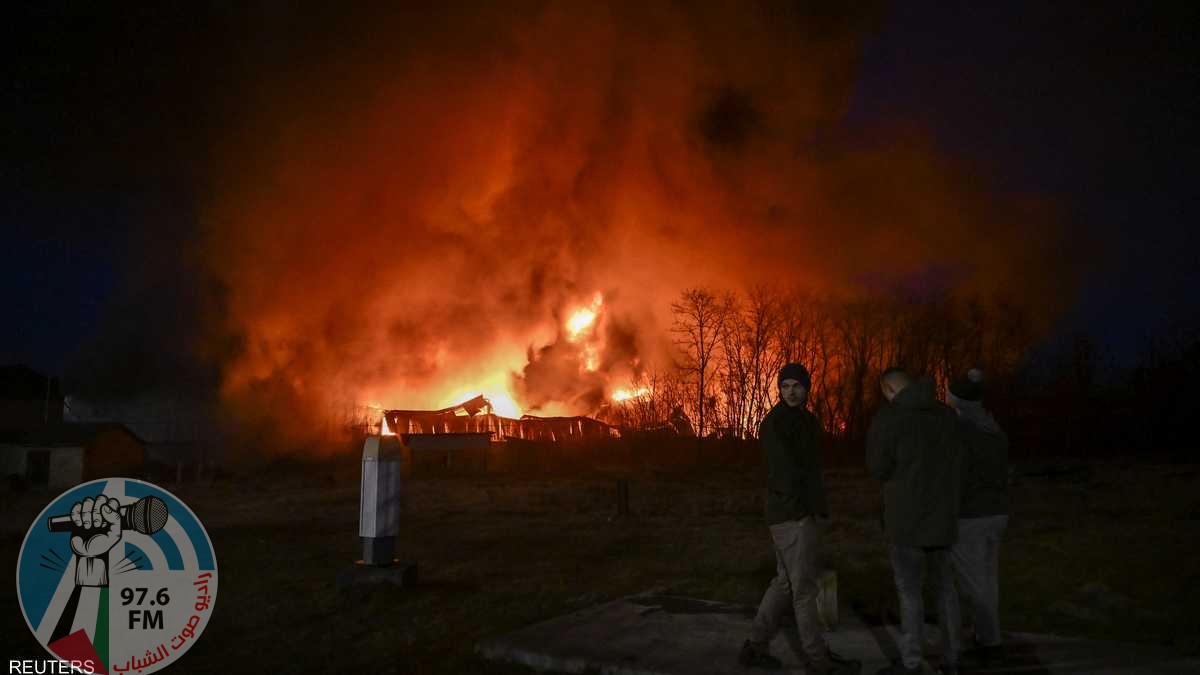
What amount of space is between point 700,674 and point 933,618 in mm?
2422

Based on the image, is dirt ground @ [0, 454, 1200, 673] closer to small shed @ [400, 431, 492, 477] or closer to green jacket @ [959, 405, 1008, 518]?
green jacket @ [959, 405, 1008, 518]

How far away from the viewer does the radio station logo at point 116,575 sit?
602 centimetres

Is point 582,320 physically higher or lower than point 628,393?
higher

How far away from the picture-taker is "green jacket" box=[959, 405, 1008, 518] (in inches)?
199

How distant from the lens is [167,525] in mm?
6766

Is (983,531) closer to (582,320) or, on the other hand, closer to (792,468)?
(792,468)

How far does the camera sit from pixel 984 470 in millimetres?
5105

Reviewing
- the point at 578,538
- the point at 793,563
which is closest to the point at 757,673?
the point at 793,563

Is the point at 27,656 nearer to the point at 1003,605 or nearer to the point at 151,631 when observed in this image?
the point at 151,631

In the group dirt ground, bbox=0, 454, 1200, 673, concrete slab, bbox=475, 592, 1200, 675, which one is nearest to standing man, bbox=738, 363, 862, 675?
concrete slab, bbox=475, 592, 1200, 675

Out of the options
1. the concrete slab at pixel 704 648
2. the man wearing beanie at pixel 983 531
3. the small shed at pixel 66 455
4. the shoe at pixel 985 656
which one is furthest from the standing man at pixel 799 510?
the small shed at pixel 66 455

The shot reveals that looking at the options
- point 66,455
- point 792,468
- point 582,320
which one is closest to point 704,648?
point 792,468

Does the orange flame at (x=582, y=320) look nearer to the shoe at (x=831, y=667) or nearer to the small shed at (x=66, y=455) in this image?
the small shed at (x=66, y=455)

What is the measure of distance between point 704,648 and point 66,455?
44474 millimetres
